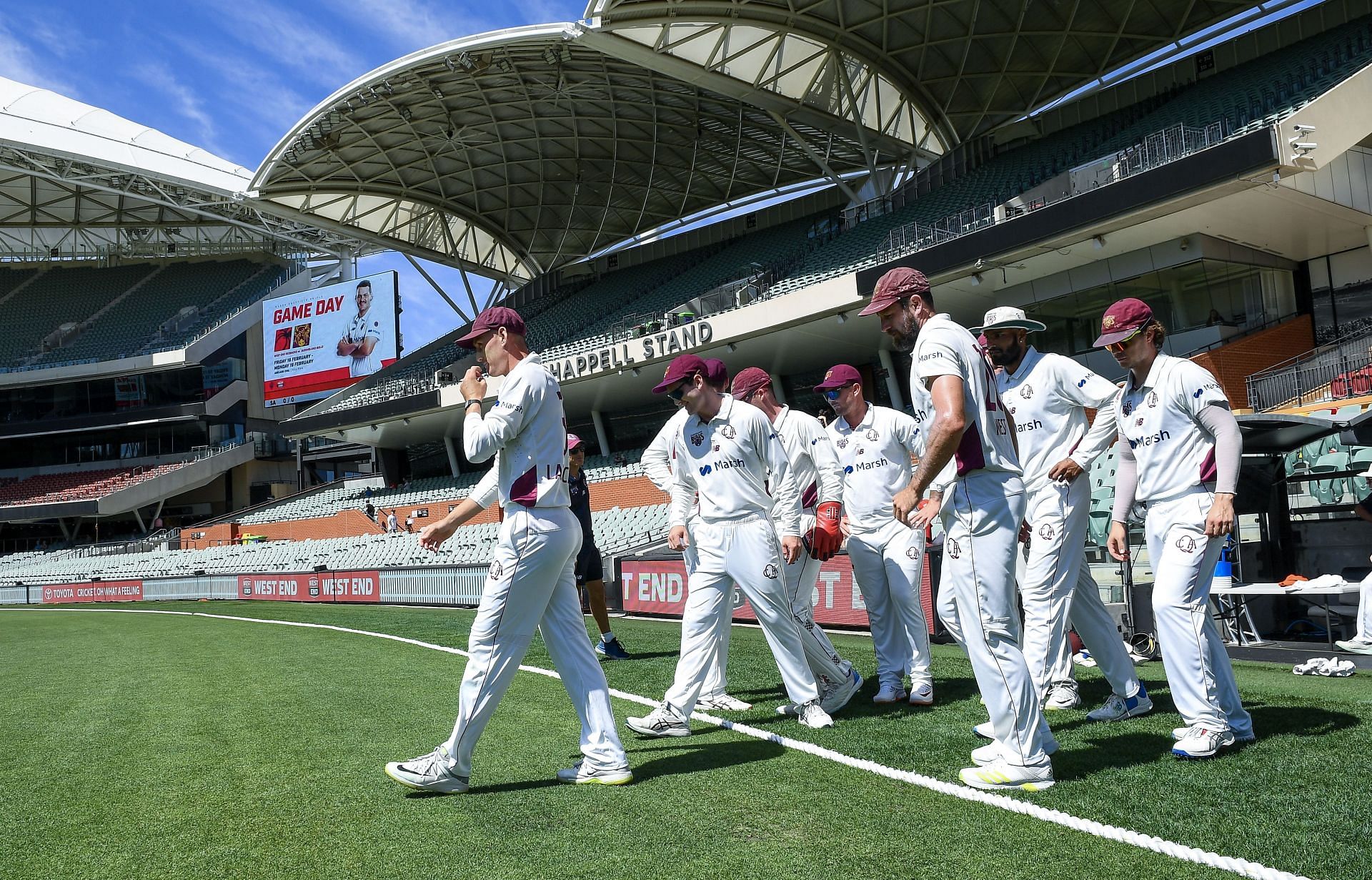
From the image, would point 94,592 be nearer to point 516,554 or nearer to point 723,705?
point 723,705

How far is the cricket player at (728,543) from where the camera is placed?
5668 mm

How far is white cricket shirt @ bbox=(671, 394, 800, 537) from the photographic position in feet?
18.9

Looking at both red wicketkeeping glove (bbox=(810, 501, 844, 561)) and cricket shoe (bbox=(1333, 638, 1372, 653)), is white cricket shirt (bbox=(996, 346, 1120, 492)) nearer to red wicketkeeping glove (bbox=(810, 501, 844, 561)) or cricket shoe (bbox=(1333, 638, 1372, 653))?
red wicketkeeping glove (bbox=(810, 501, 844, 561))

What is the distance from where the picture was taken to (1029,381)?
5949mm

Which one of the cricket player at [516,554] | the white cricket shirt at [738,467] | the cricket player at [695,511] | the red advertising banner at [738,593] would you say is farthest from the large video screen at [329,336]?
the cricket player at [516,554]

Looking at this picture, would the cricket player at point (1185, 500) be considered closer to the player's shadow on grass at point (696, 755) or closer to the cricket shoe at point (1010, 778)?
the cricket shoe at point (1010, 778)

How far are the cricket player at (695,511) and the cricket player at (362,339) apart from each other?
4216 cm

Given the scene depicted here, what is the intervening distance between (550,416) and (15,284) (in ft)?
234

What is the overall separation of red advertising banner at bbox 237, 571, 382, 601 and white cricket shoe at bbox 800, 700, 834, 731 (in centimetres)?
1862

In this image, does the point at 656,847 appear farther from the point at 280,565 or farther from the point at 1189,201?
the point at 280,565

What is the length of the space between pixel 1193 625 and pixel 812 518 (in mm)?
2639

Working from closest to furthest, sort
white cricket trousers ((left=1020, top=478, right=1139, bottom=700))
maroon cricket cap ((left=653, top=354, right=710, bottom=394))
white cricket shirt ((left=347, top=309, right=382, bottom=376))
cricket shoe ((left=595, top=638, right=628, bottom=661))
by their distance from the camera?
white cricket trousers ((left=1020, top=478, right=1139, bottom=700)) → maroon cricket cap ((left=653, top=354, right=710, bottom=394)) → cricket shoe ((left=595, top=638, right=628, bottom=661)) → white cricket shirt ((left=347, top=309, right=382, bottom=376))

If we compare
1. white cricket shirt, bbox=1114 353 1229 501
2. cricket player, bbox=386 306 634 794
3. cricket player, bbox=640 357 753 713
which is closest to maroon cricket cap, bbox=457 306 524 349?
cricket player, bbox=386 306 634 794

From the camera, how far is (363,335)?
46469 millimetres
